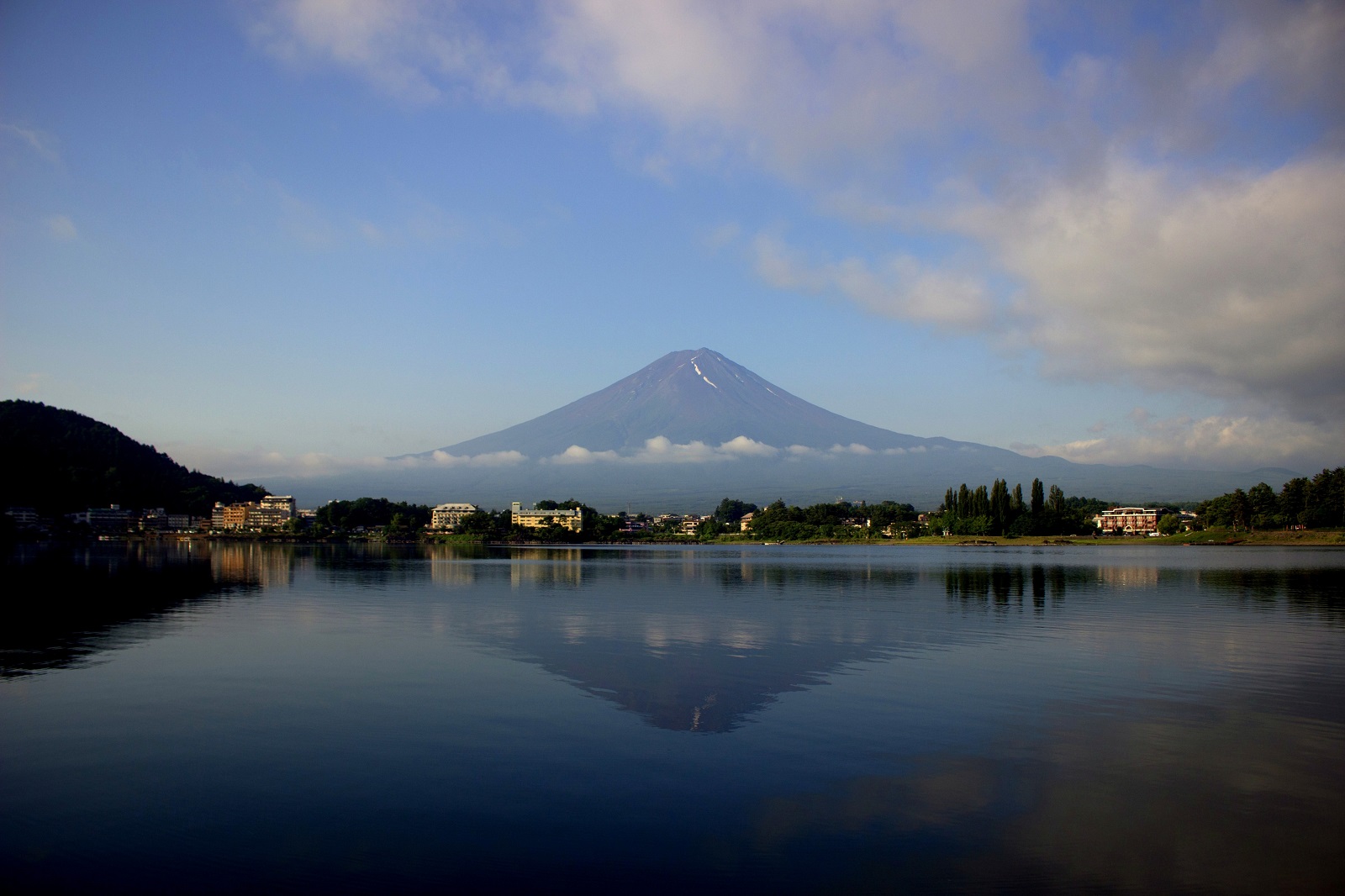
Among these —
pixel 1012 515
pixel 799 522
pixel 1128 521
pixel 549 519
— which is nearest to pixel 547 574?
pixel 1012 515

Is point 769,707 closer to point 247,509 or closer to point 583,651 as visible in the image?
point 583,651

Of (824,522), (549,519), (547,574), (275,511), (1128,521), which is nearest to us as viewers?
(547,574)

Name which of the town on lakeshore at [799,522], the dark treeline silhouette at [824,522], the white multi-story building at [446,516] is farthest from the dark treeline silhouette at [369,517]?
the dark treeline silhouette at [824,522]

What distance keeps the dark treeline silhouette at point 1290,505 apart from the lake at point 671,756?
7590 centimetres

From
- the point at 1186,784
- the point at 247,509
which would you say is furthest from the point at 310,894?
the point at 247,509

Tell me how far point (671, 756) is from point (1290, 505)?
324 feet

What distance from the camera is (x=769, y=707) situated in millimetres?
11852

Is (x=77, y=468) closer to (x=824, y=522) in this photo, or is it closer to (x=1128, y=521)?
(x=824, y=522)

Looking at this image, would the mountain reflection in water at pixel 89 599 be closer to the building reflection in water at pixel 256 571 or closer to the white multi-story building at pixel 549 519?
the building reflection in water at pixel 256 571

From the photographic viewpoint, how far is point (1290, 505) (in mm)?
→ 86562

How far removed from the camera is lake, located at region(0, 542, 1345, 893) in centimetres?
667

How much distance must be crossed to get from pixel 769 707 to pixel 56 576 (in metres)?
36.7

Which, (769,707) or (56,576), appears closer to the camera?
(769,707)

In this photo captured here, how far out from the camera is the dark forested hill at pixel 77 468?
112312 mm
